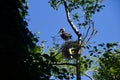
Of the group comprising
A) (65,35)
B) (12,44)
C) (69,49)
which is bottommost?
(12,44)

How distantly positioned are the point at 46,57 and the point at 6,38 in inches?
62.0

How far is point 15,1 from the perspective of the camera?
8719 millimetres

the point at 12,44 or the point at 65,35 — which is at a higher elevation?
the point at 65,35

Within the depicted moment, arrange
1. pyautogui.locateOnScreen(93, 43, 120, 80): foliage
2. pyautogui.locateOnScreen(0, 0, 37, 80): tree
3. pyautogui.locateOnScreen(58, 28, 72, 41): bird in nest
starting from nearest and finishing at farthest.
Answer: pyautogui.locateOnScreen(0, 0, 37, 80): tree, pyautogui.locateOnScreen(93, 43, 120, 80): foliage, pyautogui.locateOnScreen(58, 28, 72, 41): bird in nest

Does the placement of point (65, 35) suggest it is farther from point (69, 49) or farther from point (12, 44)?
point (12, 44)

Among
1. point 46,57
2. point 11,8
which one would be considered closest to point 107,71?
point 46,57

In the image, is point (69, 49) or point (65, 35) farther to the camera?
point (65, 35)

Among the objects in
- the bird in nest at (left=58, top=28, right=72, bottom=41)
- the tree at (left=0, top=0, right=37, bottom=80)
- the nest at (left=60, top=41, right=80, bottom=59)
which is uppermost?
the bird in nest at (left=58, top=28, right=72, bottom=41)

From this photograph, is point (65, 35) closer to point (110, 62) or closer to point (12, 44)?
point (110, 62)

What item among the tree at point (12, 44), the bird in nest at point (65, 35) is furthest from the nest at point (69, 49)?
the tree at point (12, 44)

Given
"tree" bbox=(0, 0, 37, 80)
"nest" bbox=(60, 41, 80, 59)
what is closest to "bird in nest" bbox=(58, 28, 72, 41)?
"nest" bbox=(60, 41, 80, 59)

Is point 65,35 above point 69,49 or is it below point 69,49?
above

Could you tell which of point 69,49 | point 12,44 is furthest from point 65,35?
point 12,44

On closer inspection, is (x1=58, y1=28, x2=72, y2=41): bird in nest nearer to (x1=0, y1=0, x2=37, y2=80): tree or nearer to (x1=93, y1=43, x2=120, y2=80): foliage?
(x1=93, y1=43, x2=120, y2=80): foliage
